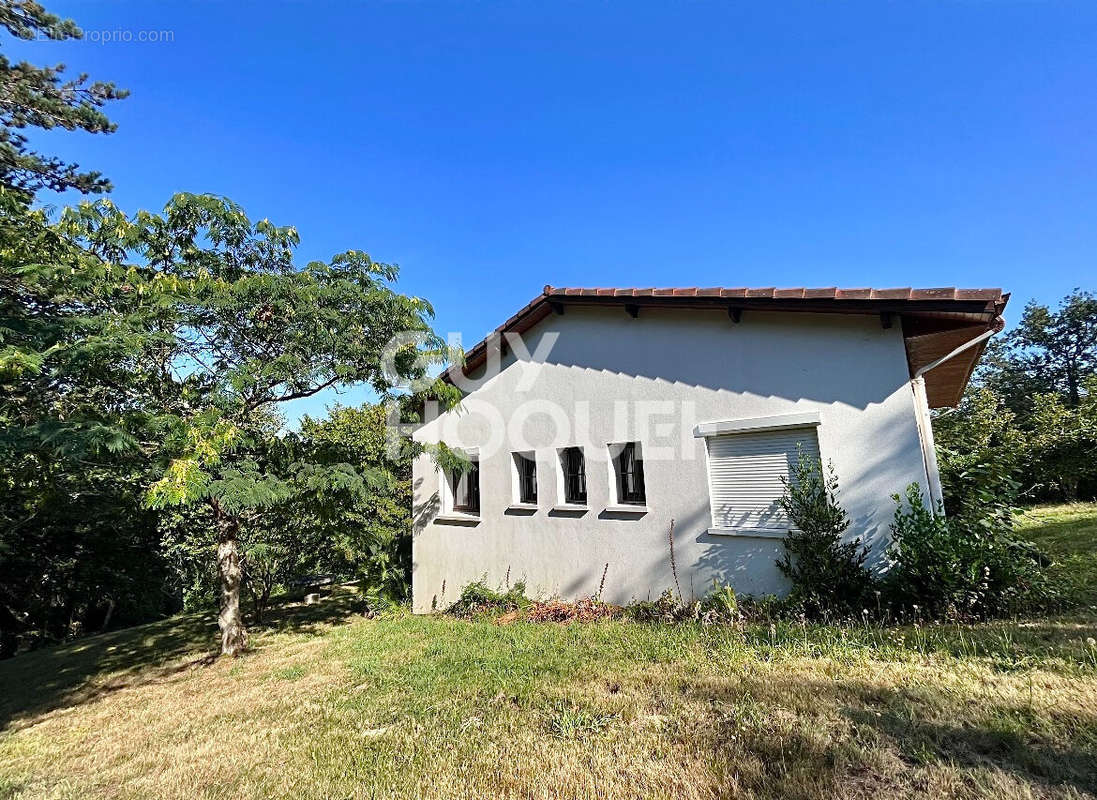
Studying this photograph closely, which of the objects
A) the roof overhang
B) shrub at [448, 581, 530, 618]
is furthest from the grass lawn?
the roof overhang

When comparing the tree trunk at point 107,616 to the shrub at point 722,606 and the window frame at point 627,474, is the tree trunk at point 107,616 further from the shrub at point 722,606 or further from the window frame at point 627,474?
the shrub at point 722,606

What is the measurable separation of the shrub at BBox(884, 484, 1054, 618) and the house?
45cm

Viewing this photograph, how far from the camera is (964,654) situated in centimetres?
419

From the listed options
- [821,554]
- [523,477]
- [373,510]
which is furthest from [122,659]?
[821,554]

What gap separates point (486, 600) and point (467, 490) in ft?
8.97

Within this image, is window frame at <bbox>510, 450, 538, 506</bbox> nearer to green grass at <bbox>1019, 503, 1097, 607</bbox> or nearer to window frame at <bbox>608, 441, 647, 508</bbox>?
window frame at <bbox>608, 441, 647, 508</bbox>

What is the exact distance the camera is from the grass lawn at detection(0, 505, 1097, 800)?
2893mm

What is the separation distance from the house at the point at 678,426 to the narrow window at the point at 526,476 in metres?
0.04

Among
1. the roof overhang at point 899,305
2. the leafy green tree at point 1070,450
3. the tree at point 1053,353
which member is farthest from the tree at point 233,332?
the tree at point 1053,353

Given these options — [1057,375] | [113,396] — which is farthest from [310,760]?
[1057,375]

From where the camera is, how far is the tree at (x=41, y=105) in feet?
22.9

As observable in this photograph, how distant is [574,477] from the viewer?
9297 millimetres

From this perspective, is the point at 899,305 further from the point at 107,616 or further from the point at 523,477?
the point at 107,616

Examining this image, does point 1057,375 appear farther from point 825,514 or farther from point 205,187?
point 205,187
